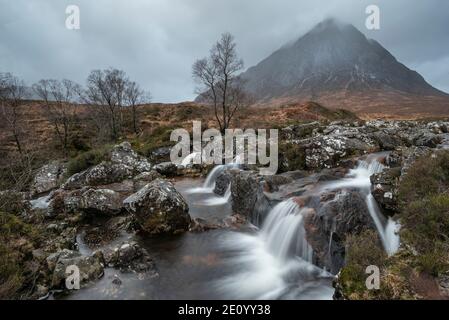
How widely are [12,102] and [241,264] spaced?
35.6 meters

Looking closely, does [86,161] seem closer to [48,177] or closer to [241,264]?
[48,177]

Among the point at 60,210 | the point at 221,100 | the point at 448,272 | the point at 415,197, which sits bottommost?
the point at 60,210

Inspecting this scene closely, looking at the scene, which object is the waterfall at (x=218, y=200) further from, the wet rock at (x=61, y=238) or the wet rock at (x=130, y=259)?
the wet rock at (x=130, y=259)

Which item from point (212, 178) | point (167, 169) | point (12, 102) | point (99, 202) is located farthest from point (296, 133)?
point (12, 102)

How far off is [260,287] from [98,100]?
130 feet

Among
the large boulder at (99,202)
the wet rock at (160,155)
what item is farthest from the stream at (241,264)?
the wet rock at (160,155)

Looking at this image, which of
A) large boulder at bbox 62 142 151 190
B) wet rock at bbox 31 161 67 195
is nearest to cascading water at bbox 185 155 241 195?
large boulder at bbox 62 142 151 190

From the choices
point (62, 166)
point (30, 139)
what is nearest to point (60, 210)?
point (62, 166)

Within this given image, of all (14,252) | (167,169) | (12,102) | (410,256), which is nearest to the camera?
(410,256)

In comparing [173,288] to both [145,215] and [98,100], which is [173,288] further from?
[98,100]

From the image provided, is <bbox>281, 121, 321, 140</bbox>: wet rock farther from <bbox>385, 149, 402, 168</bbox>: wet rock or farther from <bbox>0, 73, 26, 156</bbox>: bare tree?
<bbox>0, 73, 26, 156</bbox>: bare tree

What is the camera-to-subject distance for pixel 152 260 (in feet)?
26.6

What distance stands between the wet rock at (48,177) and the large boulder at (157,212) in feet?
39.3

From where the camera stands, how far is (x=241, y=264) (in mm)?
8375
